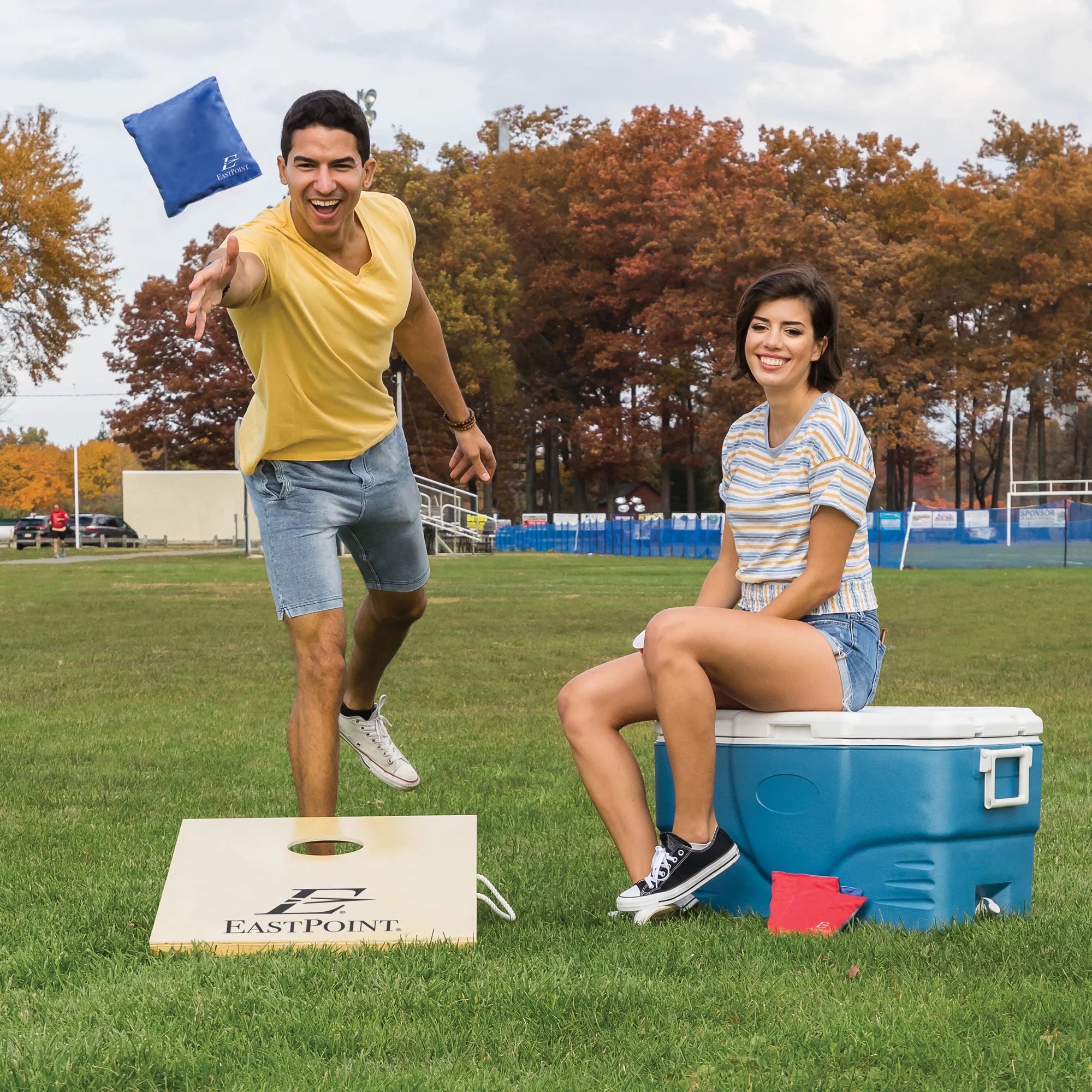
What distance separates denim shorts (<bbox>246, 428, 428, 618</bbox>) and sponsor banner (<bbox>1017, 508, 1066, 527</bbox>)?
3082cm

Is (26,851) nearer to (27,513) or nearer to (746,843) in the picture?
(746,843)

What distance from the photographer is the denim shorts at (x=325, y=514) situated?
4488 mm

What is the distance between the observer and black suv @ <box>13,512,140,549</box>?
55.6 meters

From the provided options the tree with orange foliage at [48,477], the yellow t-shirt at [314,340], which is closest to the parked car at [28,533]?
the tree with orange foliage at [48,477]

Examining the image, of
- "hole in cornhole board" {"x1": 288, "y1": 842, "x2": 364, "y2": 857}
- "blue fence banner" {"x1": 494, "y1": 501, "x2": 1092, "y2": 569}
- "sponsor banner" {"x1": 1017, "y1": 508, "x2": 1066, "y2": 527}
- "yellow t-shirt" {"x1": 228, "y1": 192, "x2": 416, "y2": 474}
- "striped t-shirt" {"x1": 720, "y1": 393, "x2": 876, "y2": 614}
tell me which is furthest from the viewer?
"sponsor banner" {"x1": 1017, "y1": 508, "x2": 1066, "y2": 527}

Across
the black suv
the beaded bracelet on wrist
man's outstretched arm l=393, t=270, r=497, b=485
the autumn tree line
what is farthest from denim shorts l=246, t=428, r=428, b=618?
the black suv

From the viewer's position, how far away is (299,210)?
4461mm

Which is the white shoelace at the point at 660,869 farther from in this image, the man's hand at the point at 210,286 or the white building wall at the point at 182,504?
the white building wall at the point at 182,504

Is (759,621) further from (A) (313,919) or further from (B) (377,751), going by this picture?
(B) (377,751)

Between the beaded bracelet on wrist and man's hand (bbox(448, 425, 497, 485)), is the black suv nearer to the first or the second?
the beaded bracelet on wrist

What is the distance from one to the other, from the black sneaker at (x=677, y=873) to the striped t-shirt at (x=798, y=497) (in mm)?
707

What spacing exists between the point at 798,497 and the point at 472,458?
1749 mm

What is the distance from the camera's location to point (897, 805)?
12.0ft

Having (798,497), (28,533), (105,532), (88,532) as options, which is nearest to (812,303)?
(798,497)
